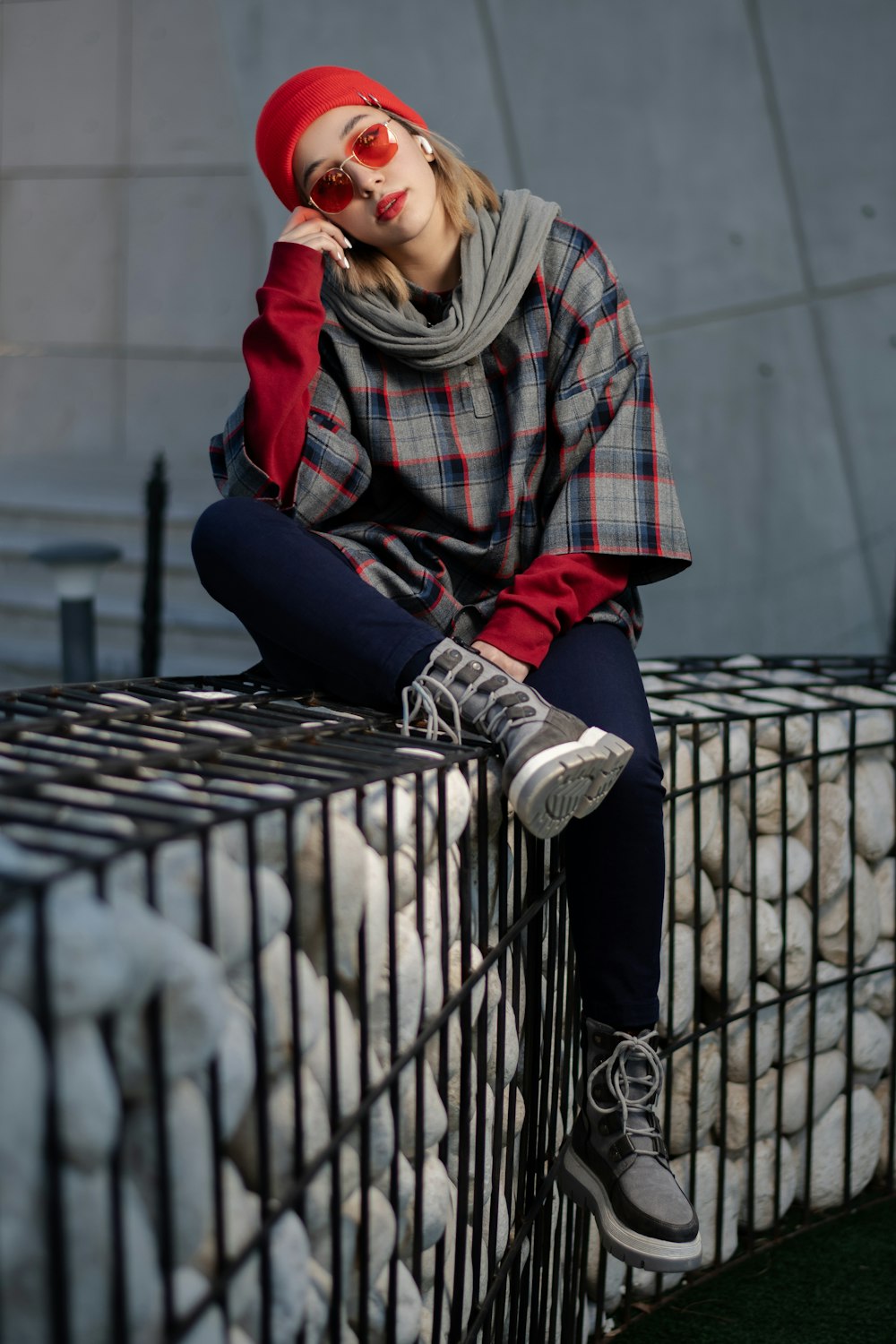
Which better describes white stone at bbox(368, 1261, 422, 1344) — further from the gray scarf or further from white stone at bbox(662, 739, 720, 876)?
the gray scarf

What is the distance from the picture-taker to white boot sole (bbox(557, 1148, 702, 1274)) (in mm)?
1127

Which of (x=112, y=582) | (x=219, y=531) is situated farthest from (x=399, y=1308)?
(x=112, y=582)

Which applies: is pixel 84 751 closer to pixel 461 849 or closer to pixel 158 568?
pixel 461 849

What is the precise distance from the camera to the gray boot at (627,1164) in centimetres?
114

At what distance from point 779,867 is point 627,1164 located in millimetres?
596

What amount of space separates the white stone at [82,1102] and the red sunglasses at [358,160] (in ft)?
3.71

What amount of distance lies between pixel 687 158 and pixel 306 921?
2785 millimetres

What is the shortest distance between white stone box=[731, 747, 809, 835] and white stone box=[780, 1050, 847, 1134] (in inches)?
13.7

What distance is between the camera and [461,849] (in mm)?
1007

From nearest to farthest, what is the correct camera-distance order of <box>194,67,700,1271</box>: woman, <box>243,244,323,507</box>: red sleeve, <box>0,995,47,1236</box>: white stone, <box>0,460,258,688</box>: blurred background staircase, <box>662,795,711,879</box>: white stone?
1. <box>0,995,47,1236</box>: white stone
2. <box>194,67,700,1271</box>: woman
3. <box>243,244,323,507</box>: red sleeve
4. <box>662,795,711,879</box>: white stone
5. <box>0,460,258,688</box>: blurred background staircase

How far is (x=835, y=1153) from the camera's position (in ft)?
5.76

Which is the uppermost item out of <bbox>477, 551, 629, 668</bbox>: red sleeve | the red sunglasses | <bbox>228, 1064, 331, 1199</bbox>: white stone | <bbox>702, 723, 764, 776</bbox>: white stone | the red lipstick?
the red sunglasses

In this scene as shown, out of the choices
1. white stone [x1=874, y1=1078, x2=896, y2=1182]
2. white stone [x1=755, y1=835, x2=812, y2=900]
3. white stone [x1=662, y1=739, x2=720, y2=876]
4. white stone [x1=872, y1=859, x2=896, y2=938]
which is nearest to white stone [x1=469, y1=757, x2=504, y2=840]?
white stone [x1=662, y1=739, x2=720, y2=876]

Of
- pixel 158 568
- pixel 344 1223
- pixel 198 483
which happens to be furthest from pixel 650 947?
pixel 198 483
